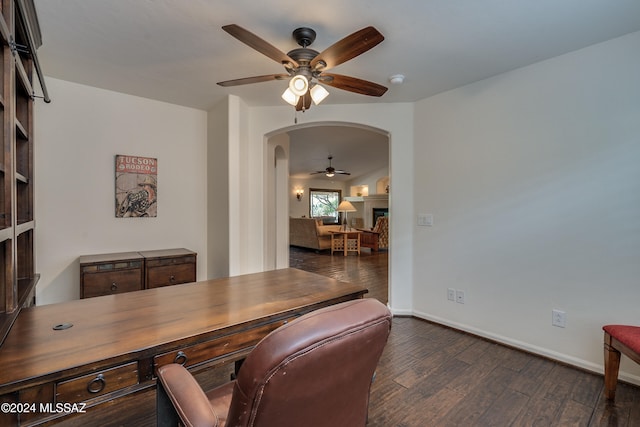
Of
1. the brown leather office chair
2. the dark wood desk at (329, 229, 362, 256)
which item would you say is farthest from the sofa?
the brown leather office chair

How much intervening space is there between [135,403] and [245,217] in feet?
6.38

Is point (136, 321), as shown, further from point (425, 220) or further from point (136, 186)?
point (425, 220)

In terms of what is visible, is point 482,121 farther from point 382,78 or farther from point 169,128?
point 169,128

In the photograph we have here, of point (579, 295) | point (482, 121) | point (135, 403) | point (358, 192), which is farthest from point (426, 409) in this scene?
point (358, 192)

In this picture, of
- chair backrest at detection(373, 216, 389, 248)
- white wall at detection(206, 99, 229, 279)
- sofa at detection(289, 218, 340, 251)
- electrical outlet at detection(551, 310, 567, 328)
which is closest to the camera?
electrical outlet at detection(551, 310, 567, 328)

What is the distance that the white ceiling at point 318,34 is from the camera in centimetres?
175

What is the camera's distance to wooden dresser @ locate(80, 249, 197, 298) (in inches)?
104

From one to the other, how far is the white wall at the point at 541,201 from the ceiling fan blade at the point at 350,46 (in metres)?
1.71

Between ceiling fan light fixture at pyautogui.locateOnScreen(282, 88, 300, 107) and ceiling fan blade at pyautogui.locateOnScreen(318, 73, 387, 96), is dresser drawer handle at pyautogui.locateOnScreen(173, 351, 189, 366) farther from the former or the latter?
ceiling fan blade at pyautogui.locateOnScreen(318, 73, 387, 96)

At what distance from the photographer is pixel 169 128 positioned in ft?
11.2

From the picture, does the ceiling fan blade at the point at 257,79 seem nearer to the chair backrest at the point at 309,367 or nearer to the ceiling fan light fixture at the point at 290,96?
the ceiling fan light fixture at the point at 290,96

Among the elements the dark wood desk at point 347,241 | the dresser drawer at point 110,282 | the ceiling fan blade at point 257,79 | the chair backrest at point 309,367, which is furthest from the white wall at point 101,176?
the dark wood desk at point 347,241

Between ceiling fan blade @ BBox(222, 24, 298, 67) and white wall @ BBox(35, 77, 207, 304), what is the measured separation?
2.17 meters

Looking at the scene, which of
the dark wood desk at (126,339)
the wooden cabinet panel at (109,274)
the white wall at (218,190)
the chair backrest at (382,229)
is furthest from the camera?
the chair backrest at (382,229)
